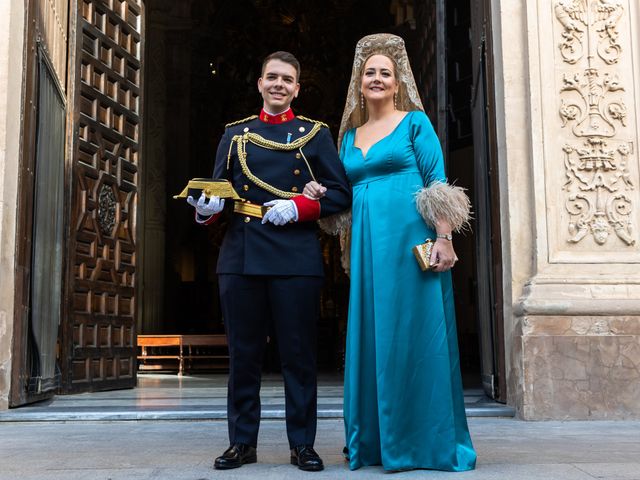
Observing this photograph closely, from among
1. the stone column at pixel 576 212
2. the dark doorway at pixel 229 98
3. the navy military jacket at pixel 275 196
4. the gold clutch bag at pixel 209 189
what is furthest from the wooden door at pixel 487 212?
the dark doorway at pixel 229 98

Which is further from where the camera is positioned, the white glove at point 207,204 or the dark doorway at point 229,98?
the dark doorway at point 229,98

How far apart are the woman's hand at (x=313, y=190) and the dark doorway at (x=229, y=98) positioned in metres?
Result: 9.56

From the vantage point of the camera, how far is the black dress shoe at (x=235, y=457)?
3428 mm

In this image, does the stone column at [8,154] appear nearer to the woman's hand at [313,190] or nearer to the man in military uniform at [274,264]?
the man in military uniform at [274,264]

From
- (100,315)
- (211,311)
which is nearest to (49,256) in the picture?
(100,315)

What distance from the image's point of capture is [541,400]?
214 inches

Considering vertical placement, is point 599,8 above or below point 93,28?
below

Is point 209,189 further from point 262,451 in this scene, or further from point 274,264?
point 262,451

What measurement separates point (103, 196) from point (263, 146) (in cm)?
498

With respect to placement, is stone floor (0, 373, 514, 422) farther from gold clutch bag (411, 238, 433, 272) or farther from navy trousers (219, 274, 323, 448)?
gold clutch bag (411, 238, 433, 272)

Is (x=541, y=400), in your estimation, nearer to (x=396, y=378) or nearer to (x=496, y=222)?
(x=496, y=222)

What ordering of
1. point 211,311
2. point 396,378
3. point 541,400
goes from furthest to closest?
1. point 211,311
2. point 541,400
3. point 396,378

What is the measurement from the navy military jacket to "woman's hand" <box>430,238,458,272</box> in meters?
0.48

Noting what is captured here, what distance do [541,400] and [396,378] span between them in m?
2.32
